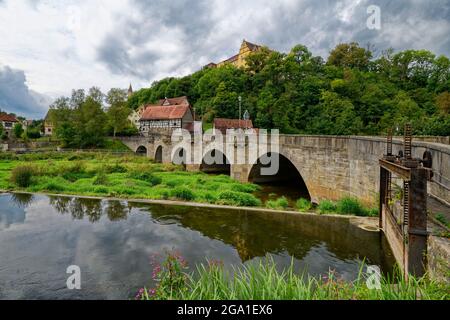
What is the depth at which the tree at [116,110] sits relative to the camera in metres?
59.9

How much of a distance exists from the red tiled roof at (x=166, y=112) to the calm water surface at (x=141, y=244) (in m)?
44.5

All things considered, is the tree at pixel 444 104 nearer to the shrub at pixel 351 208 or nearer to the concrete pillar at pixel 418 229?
the shrub at pixel 351 208

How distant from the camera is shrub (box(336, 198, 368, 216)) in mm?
13862

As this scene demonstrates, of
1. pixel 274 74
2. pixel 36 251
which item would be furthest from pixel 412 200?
pixel 274 74

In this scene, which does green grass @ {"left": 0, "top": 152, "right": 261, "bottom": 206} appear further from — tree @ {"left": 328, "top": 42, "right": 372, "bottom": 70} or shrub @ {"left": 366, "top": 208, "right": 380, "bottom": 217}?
tree @ {"left": 328, "top": 42, "right": 372, "bottom": 70}

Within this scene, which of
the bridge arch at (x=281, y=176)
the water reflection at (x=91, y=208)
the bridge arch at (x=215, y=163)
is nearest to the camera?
the water reflection at (x=91, y=208)

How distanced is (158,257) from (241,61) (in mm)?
77106

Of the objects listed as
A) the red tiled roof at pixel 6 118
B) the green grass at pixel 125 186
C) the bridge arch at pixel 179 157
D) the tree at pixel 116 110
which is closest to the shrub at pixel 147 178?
the green grass at pixel 125 186

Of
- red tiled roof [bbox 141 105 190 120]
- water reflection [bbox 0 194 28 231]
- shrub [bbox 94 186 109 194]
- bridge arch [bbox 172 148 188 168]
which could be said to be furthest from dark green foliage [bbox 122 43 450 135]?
water reflection [bbox 0 194 28 231]

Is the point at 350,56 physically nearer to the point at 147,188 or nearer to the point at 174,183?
the point at 174,183

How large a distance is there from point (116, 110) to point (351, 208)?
56.0 metres

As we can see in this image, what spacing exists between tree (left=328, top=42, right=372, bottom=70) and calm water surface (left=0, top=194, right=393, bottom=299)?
6161 centimetres

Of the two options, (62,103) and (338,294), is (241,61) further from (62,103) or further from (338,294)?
(338,294)

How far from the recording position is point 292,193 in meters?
24.2
